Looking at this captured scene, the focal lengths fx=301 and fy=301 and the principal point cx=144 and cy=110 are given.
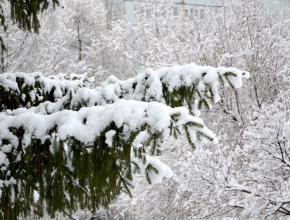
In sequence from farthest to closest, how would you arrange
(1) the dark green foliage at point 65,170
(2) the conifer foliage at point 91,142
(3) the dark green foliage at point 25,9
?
(3) the dark green foliage at point 25,9, (1) the dark green foliage at point 65,170, (2) the conifer foliage at point 91,142

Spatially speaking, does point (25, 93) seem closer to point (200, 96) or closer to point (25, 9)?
point (25, 9)

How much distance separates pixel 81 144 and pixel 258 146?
508 cm

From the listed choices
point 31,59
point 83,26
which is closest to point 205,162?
point 31,59

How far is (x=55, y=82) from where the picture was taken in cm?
284

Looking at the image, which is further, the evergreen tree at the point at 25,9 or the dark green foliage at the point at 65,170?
the evergreen tree at the point at 25,9

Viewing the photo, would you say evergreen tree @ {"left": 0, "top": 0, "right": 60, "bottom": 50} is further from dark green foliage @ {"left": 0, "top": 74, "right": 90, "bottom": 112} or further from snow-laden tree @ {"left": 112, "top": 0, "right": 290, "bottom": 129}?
snow-laden tree @ {"left": 112, "top": 0, "right": 290, "bottom": 129}

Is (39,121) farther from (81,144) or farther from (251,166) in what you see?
(251,166)

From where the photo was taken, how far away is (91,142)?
4.96 ft

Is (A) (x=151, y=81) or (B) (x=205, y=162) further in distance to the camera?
(B) (x=205, y=162)

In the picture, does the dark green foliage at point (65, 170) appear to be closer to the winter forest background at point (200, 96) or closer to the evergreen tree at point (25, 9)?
the winter forest background at point (200, 96)

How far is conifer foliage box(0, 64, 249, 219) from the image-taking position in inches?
56.3

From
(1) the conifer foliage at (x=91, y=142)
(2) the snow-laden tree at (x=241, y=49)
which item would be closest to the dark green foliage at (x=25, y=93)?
(1) the conifer foliage at (x=91, y=142)

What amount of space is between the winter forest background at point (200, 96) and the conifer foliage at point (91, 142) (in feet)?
0.05

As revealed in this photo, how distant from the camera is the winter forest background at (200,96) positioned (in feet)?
6.94
